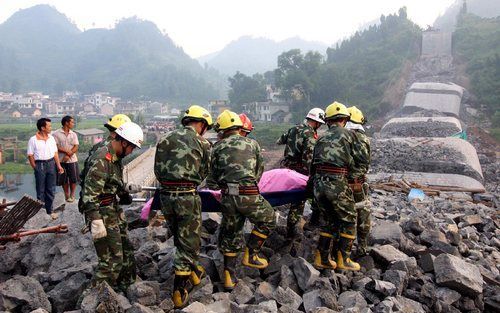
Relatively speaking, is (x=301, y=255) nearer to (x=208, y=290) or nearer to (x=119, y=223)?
(x=208, y=290)

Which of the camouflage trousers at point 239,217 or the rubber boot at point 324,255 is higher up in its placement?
the camouflage trousers at point 239,217

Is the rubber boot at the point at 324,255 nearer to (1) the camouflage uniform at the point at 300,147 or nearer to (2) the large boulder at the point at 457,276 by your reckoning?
(1) the camouflage uniform at the point at 300,147

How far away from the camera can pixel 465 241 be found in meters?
6.66

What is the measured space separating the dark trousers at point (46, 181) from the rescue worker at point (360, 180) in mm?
5234

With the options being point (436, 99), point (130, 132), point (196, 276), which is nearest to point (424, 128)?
point (436, 99)

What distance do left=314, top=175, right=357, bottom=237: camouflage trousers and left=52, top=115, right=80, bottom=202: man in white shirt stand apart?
4.98 meters

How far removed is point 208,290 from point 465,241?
4365mm

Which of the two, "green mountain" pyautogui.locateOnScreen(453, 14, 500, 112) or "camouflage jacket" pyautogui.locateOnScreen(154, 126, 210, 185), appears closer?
"camouflage jacket" pyautogui.locateOnScreen(154, 126, 210, 185)

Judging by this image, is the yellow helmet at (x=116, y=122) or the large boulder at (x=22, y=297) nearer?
the large boulder at (x=22, y=297)

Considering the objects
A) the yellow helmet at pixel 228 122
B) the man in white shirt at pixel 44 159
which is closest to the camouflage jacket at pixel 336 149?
the yellow helmet at pixel 228 122

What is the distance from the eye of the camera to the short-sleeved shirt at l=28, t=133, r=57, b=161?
7.31 m

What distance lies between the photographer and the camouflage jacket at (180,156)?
4.44 m


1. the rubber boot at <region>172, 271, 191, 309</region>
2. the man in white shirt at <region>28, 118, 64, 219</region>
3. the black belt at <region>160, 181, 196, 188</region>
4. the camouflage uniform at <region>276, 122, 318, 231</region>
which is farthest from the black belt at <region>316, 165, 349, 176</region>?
the man in white shirt at <region>28, 118, 64, 219</region>

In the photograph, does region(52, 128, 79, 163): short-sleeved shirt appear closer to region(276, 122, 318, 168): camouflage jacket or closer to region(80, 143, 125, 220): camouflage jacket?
region(80, 143, 125, 220): camouflage jacket
